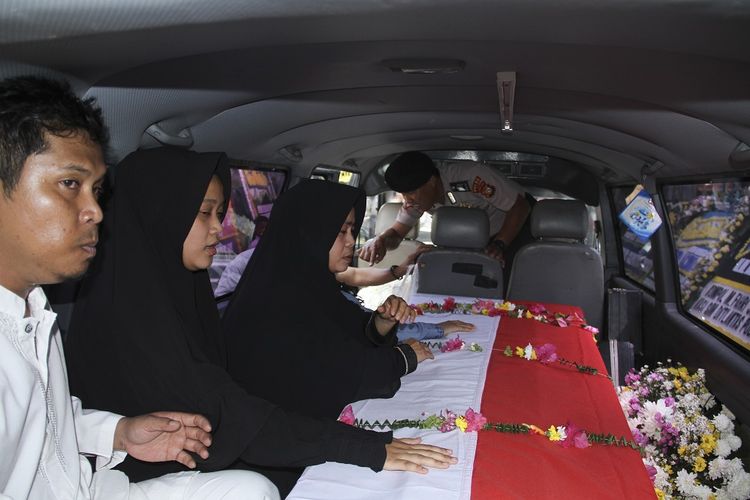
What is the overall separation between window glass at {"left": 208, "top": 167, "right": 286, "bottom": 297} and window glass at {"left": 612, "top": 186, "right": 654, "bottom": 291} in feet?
11.3

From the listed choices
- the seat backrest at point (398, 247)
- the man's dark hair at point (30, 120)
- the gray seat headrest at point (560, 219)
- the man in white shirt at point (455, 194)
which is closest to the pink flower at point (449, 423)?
the man's dark hair at point (30, 120)

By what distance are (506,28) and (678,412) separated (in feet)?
9.19

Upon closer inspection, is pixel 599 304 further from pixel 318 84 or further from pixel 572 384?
pixel 318 84

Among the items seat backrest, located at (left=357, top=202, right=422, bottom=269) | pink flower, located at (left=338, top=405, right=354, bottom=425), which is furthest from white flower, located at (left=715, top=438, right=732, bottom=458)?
seat backrest, located at (left=357, top=202, right=422, bottom=269)

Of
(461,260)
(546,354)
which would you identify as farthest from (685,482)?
(461,260)

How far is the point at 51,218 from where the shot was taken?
56.3 inches

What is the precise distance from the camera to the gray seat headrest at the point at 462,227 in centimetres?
482

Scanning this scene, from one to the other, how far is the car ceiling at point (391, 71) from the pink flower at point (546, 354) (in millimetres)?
1374

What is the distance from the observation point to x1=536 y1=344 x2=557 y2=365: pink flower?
9.87 feet

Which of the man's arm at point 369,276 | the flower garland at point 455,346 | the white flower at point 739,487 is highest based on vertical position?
the flower garland at point 455,346

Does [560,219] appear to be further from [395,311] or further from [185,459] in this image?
[185,459]

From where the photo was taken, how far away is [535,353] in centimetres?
309

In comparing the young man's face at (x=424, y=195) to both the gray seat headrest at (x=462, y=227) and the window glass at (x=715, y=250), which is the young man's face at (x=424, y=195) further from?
the window glass at (x=715, y=250)

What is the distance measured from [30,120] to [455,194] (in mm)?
4452
